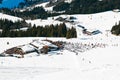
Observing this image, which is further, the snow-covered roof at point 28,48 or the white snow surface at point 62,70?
the snow-covered roof at point 28,48

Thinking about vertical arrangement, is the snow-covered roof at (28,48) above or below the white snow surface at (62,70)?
above

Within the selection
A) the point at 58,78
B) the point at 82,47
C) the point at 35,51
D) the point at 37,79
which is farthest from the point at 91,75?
the point at 82,47

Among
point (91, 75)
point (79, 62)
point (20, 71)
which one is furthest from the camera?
point (79, 62)

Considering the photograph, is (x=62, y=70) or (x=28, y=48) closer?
(x=62, y=70)

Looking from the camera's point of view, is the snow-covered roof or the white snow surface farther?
the snow-covered roof

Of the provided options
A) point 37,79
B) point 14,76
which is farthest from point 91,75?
point 14,76

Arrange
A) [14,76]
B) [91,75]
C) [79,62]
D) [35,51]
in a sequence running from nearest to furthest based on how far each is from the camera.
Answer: [91,75]
[14,76]
[79,62]
[35,51]

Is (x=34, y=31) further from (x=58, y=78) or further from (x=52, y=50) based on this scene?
(x=58, y=78)

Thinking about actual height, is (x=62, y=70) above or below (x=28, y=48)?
below

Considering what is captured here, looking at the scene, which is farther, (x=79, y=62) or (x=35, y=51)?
(x=35, y=51)

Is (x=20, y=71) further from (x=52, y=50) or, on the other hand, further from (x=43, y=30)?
(x=43, y=30)

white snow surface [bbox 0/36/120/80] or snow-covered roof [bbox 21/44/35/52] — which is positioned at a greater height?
snow-covered roof [bbox 21/44/35/52]
